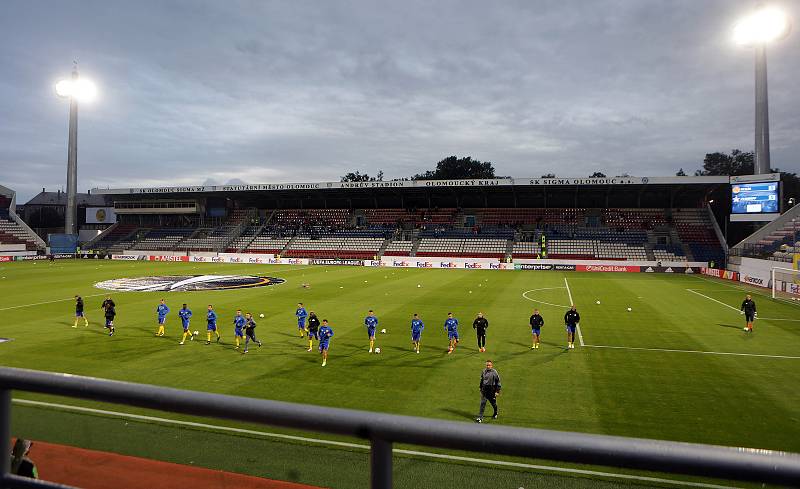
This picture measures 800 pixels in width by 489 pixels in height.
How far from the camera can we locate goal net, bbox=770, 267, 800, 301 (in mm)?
35062

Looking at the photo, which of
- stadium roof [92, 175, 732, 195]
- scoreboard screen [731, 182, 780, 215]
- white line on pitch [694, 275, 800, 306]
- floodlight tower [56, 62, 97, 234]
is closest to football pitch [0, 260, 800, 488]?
white line on pitch [694, 275, 800, 306]

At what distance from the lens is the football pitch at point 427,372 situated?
286cm

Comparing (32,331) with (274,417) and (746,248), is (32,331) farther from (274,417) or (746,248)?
(746,248)

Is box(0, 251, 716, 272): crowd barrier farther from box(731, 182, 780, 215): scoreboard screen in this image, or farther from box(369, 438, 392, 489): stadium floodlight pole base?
box(369, 438, 392, 489): stadium floodlight pole base

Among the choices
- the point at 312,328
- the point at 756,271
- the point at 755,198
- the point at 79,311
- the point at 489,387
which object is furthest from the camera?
the point at 755,198

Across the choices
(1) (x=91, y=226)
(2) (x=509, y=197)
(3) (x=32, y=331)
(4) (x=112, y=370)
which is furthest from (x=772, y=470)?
(1) (x=91, y=226)

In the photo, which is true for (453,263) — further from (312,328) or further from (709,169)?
(709,169)

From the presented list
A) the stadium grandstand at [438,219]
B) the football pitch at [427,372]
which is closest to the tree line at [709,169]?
the stadium grandstand at [438,219]

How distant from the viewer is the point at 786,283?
1464 inches

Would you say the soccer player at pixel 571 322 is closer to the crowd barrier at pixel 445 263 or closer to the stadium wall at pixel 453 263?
the crowd barrier at pixel 445 263

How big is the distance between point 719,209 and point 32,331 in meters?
75.0

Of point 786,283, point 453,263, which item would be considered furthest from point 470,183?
point 786,283

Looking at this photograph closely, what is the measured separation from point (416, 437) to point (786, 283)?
45.9 metres

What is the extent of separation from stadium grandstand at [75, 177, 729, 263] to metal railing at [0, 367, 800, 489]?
6291 cm
